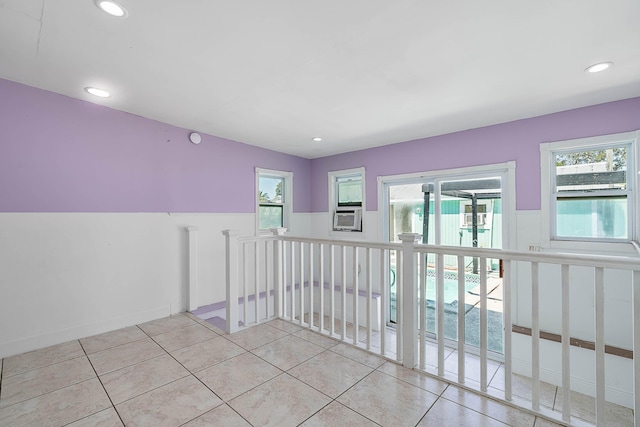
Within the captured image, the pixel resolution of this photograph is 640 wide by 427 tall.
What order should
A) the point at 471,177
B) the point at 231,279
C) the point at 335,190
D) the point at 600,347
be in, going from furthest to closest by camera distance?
the point at 335,190, the point at 471,177, the point at 231,279, the point at 600,347

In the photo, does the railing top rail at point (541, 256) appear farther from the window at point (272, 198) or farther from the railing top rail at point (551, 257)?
the window at point (272, 198)

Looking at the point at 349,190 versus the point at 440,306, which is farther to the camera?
the point at 349,190

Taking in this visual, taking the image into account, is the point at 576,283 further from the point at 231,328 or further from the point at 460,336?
the point at 231,328

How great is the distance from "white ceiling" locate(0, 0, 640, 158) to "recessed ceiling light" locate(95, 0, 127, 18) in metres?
0.04

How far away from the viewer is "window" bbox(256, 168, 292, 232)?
15.7 feet

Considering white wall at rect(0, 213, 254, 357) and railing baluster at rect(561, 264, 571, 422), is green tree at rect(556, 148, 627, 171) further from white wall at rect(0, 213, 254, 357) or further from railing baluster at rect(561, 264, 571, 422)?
white wall at rect(0, 213, 254, 357)

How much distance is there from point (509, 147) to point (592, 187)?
0.91 meters

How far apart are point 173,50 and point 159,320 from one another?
2.82 m

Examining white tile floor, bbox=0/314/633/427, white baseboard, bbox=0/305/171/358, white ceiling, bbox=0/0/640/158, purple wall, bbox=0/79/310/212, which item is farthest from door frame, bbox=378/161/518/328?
white baseboard, bbox=0/305/171/358

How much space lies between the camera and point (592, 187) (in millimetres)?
3078

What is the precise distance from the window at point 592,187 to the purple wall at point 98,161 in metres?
4.12

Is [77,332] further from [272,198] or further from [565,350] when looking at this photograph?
[565,350]

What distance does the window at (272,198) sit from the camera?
480 cm

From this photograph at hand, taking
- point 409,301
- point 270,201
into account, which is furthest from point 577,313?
point 270,201
